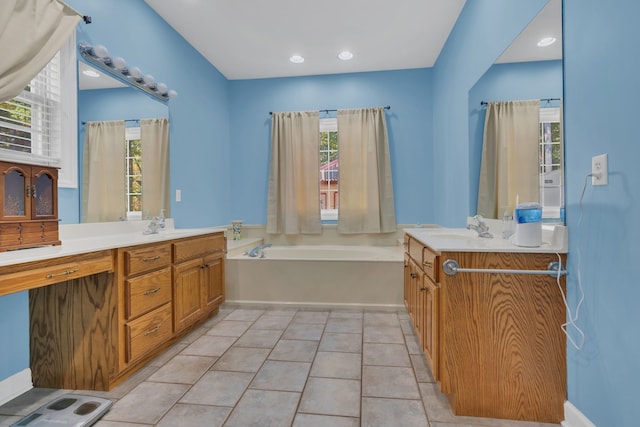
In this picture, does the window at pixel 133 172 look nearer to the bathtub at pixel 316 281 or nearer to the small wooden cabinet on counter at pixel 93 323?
the small wooden cabinet on counter at pixel 93 323

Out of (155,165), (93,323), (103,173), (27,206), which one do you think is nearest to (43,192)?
(27,206)

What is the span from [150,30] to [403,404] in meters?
3.34

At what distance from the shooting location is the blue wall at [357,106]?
13.0ft

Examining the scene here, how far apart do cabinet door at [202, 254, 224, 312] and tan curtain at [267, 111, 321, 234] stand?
1.19m

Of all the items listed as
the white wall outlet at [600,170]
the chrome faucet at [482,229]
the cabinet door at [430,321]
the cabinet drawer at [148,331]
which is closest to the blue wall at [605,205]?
the white wall outlet at [600,170]

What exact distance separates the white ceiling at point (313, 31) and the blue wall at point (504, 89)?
142mm

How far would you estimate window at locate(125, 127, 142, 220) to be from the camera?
2.47m

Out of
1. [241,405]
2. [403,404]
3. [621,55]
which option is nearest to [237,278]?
[241,405]

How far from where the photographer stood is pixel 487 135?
7.38ft

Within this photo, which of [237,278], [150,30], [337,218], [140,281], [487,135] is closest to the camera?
[140,281]

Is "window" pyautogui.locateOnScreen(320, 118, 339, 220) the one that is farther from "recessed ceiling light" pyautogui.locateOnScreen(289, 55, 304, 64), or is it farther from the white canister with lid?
the white canister with lid

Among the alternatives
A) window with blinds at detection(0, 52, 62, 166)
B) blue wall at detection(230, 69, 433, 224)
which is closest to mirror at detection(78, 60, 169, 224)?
window with blinds at detection(0, 52, 62, 166)

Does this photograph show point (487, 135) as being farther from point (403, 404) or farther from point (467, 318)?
point (403, 404)

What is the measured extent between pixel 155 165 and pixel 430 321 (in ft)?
8.16
